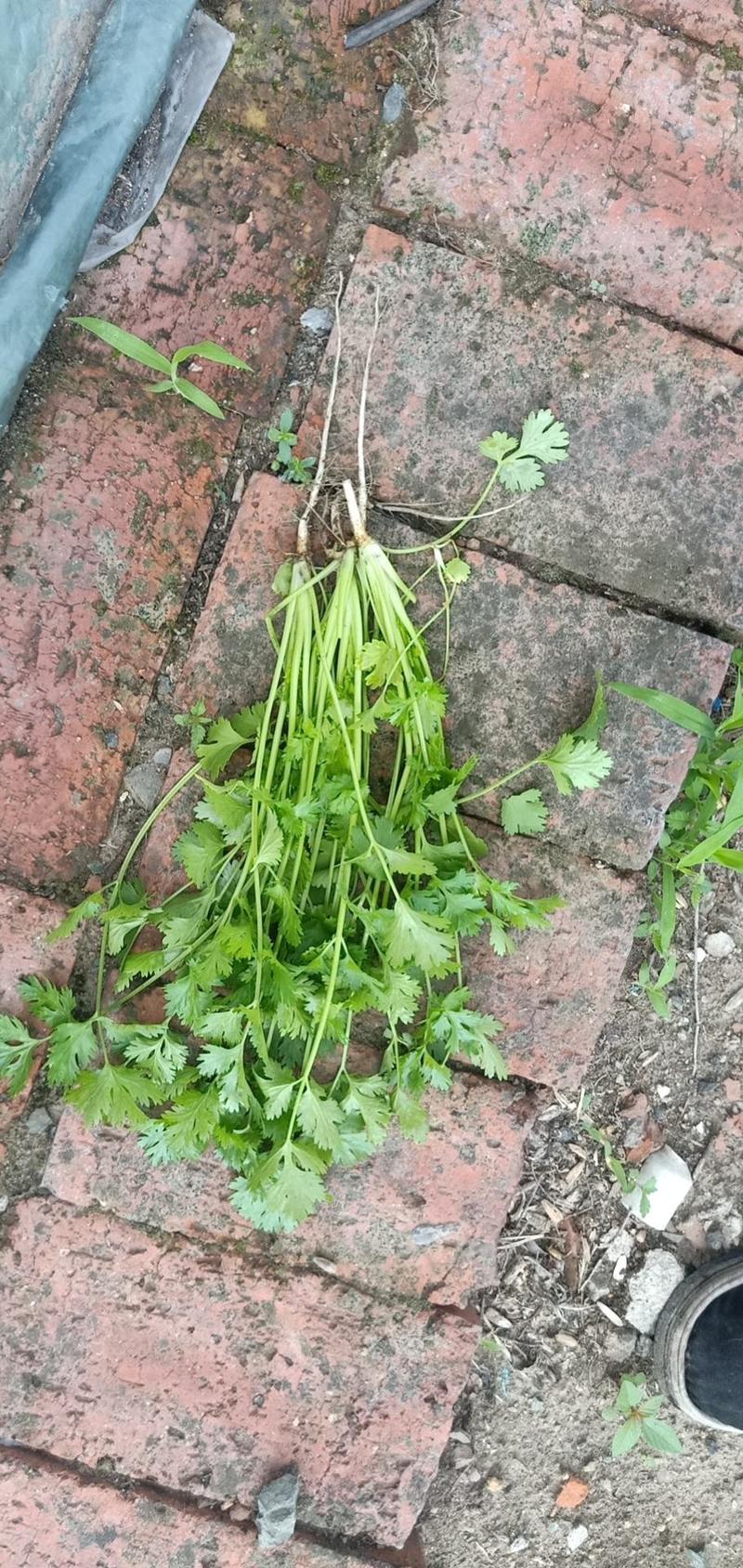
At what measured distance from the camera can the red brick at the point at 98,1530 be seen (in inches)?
84.4

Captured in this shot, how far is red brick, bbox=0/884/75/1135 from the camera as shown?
2109 mm

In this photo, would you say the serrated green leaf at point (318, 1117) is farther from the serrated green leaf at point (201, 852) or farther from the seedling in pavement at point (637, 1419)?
the seedling in pavement at point (637, 1419)

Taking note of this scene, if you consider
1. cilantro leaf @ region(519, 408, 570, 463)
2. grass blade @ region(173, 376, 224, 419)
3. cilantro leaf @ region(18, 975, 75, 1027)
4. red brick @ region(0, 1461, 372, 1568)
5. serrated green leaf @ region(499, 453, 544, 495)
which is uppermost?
cilantro leaf @ region(519, 408, 570, 463)

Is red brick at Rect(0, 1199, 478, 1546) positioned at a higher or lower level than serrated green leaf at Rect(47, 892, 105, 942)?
lower

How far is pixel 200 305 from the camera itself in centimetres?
211

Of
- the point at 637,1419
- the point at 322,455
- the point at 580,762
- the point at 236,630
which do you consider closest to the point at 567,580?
the point at 580,762

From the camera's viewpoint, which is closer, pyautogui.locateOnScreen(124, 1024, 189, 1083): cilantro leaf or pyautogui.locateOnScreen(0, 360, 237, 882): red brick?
pyautogui.locateOnScreen(124, 1024, 189, 1083): cilantro leaf

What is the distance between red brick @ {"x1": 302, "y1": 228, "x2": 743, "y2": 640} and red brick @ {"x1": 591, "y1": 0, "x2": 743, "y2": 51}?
1.85 ft

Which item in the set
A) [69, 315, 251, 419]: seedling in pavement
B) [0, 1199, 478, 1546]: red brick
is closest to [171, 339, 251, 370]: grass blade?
[69, 315, 251, 419]: seedling in pavement

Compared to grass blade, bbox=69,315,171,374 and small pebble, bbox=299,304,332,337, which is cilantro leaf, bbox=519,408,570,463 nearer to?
small pebble, bbox=299,304,332,337

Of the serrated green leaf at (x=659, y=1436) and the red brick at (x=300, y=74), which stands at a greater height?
the red brick at (x=300, y=74)

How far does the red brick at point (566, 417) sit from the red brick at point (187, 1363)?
1.60m

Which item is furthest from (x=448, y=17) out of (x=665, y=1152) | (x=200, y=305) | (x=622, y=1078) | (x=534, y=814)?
(x=665, y=1152)

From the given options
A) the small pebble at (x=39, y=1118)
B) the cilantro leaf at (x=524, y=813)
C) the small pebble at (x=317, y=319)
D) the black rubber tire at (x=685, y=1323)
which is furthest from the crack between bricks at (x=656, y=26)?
the black rubber tire at (x=685, y=1323)
